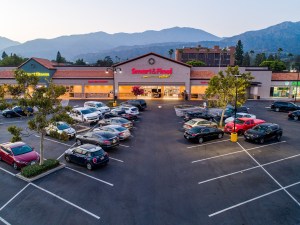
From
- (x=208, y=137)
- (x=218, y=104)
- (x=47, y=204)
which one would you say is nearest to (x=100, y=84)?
(x=218, y=104)

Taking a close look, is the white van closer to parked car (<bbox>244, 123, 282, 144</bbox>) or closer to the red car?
the red car

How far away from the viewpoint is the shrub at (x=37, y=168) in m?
17.0

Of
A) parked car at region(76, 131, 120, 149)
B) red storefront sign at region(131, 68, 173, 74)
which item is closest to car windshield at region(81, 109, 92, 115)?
parked car at region(76, 131, 120, 149)

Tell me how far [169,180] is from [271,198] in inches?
242

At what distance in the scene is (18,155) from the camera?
18969 millimetres

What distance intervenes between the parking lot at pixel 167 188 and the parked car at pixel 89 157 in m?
0.51

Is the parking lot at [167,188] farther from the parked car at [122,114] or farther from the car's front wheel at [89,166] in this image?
the parked car at [122,114]

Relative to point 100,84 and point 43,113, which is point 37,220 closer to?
point 43,113

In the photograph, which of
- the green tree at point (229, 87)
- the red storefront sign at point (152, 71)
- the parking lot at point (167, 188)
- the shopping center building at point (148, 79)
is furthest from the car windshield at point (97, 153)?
the red storefront sign at point (152, 71)

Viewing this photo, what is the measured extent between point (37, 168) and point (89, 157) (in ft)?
11.8

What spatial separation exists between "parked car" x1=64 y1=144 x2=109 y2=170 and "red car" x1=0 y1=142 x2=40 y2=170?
281cm

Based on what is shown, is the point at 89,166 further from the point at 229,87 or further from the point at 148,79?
the point at 148,79

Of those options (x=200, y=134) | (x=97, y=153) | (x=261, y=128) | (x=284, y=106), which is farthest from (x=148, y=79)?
(x=97, y=153)

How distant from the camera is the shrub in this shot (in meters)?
17.0
